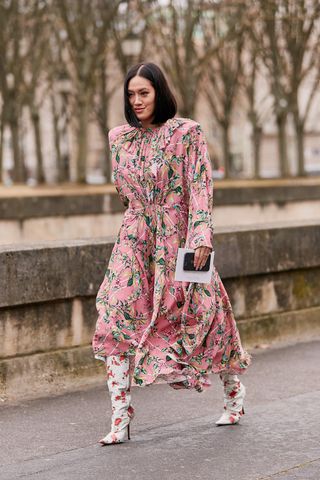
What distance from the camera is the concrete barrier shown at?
7809 mm

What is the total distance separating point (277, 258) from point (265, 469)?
426cm

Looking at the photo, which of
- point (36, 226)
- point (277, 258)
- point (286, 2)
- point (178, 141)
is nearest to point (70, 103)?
point (286, 2)

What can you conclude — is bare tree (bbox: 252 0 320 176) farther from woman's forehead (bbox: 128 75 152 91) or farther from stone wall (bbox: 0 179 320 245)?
woman's forehead (bbox: 128 75 152 91)

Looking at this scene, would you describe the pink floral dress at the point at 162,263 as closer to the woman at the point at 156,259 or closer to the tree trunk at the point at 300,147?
the woman at the point at 156,259

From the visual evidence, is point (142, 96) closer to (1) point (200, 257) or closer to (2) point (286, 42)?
(1) point (200, 257)

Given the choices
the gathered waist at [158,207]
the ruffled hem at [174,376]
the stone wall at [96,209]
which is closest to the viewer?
the ruffled hem at [174,376]

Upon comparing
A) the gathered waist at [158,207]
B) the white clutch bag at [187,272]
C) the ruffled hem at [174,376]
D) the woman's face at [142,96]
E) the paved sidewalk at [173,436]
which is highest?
the woman's face at [142,96]

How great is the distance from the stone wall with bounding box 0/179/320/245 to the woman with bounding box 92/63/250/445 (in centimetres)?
1193

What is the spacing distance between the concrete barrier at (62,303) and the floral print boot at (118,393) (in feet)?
4.90

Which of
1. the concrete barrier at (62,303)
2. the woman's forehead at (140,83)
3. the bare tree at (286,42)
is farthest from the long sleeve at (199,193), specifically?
the bare tree at (286,42)

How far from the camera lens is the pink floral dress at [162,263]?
6324 mm

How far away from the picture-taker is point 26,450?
6.34 metres

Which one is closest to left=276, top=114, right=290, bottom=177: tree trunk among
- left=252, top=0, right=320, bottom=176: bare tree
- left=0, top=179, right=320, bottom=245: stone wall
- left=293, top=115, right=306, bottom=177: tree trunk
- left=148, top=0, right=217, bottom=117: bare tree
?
Answer: left=252, top=0, right=320, bottom=176: bare tree

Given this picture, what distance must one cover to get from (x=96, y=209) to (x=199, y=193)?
49.6ft
